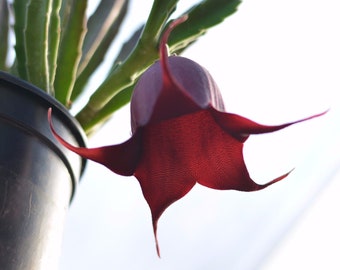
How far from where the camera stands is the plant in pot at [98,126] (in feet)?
2.15

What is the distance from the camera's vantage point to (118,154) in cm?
66

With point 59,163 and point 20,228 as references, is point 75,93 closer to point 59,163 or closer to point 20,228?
point 59,163

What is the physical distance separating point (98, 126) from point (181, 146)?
1.58 feet

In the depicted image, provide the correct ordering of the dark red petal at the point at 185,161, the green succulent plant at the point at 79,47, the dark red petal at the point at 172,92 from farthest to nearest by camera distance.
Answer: the green succulent plant at the point at 79,47 → the dark red petal at the point at 185,161 → the dark red petal at the point at 172,92

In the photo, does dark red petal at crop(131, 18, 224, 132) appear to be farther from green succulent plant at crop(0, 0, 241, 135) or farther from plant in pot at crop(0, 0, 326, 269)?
green succulent plant at crop(0, 0, 241, 135)

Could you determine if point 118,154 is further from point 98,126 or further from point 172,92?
point 98,126

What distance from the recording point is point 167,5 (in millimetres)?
1033

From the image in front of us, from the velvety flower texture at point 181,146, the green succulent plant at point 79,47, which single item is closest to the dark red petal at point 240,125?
the velvety flower texture at point 181,146

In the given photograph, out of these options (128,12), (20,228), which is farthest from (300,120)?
(128,12)

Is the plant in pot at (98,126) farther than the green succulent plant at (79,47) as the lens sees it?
No

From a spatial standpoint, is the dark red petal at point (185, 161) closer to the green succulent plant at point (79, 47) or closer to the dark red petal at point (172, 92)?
the dark red petal at point (172, 92)

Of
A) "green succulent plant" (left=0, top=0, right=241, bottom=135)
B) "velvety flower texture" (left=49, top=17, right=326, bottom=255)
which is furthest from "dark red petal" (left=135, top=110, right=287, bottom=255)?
"green succulent plant" (left=0, top=0, right=241, bottom=135)

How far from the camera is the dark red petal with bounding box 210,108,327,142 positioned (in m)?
0.61

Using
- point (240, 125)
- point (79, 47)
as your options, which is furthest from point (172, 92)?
point (79, 47)
